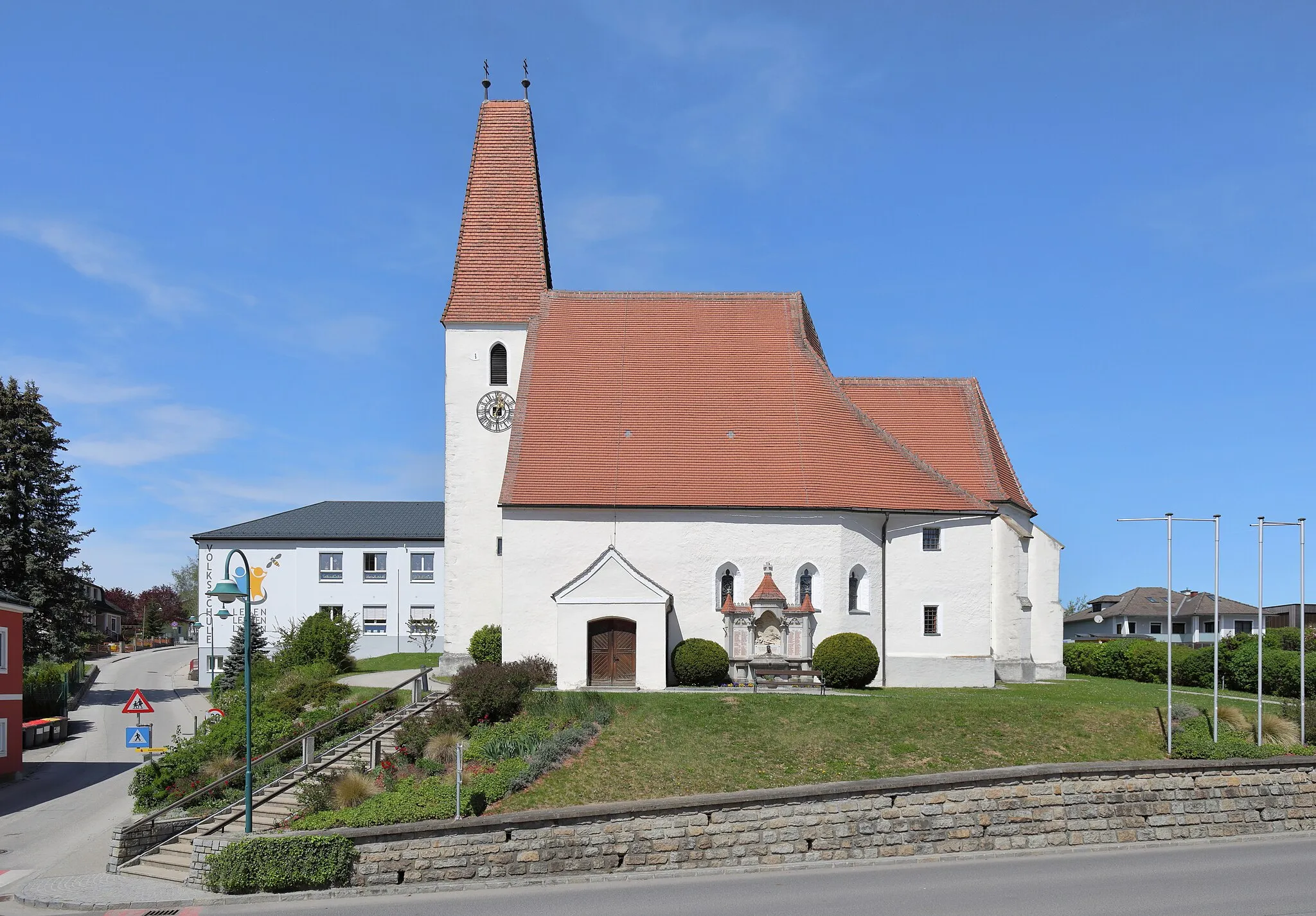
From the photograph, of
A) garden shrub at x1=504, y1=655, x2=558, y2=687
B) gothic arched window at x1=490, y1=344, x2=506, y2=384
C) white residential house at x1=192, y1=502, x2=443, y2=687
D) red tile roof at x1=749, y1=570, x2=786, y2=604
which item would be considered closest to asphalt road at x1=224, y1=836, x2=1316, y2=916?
garden shrub at x1=504, y1=655, x2=558, y2=687

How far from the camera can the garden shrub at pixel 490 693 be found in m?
24.5

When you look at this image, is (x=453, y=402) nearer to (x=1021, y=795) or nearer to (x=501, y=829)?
(x=501, y=829)

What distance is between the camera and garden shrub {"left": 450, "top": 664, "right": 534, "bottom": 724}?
964 inches

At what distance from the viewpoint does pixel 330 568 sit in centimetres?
5678

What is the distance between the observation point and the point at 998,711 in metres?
24.7

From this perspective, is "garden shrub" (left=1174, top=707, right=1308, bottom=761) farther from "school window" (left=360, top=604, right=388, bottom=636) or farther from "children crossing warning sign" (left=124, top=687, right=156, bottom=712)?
"school window" (left=360, top=604, right=388, bottom=636)

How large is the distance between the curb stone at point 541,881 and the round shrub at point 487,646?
14.8 metres

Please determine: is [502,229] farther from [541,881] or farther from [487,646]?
[541,881]

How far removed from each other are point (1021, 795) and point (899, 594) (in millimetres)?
13441

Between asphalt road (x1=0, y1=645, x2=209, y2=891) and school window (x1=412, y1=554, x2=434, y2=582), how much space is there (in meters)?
12.1

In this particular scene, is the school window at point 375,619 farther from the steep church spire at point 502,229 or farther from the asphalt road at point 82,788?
the steep church spire at point 502,229

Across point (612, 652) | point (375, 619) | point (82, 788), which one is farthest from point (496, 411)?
point (375, 619)

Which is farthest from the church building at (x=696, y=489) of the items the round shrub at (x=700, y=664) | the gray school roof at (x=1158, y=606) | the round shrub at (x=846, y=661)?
the gray school roof at (x=1158, y=606)

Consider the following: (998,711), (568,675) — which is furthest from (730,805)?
(568,675)
